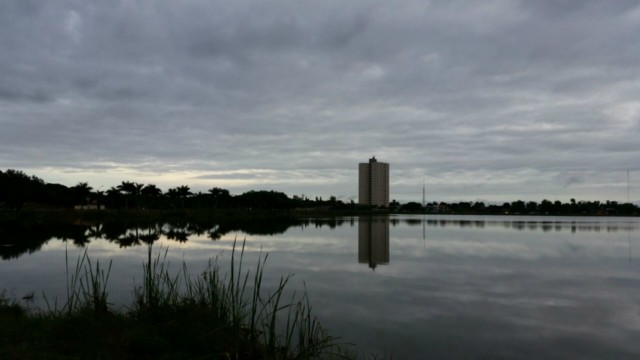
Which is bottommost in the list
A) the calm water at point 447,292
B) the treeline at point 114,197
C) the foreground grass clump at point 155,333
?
the calm water at point 447,292

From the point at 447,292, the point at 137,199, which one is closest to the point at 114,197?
the point at 137,199

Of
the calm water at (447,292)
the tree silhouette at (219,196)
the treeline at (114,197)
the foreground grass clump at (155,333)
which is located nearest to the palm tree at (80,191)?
the treeline at (114,197)

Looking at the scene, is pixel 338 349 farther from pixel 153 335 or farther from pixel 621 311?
pixel 621 311

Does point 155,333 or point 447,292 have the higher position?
point 155,333

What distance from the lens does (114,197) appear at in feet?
318

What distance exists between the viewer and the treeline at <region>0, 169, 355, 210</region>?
201 feet

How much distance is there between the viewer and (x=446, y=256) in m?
26.3

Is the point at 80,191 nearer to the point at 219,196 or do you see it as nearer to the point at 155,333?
the point at 219,196

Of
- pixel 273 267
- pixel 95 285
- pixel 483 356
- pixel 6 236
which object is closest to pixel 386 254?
pixel 273 267

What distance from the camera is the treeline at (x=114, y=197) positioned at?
2417 inches

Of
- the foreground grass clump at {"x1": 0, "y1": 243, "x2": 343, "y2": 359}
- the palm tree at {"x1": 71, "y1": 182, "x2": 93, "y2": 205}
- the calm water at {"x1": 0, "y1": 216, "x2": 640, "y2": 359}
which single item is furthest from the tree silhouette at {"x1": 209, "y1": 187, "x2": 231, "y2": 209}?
Answer: the foreground grass clump at {"x1": 0, "y1": 243, "x2": 343, "y2": 359}

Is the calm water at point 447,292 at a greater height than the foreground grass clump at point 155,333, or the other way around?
the foreground grass clump at point 155,333

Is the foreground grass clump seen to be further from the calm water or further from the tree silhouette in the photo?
the tree silhouette

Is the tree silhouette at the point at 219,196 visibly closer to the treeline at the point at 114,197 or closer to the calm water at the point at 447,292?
the treeline at the point at 114,197
